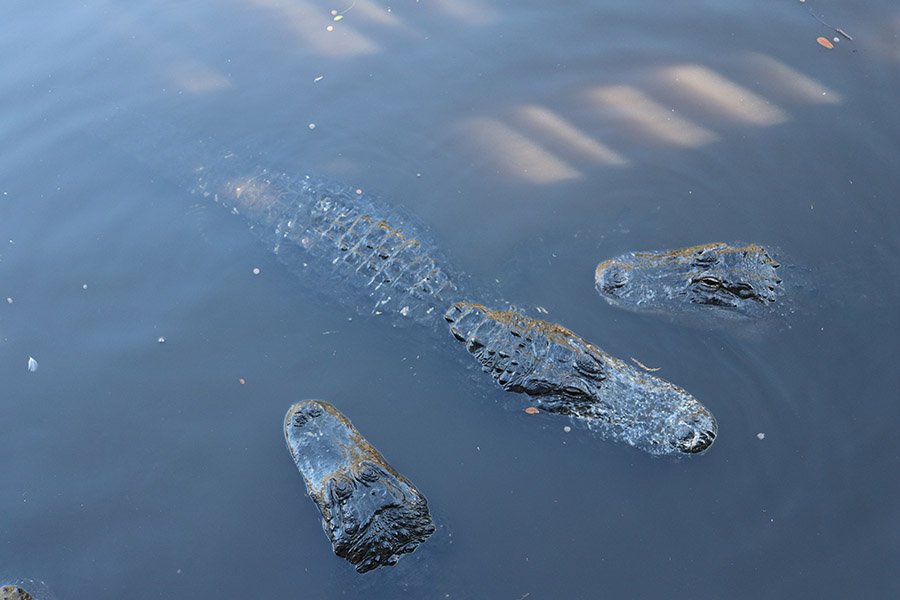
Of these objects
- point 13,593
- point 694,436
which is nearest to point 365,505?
point 694,436

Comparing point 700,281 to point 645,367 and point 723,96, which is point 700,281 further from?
point 723,96

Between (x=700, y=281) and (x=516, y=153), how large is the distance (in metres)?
2.10

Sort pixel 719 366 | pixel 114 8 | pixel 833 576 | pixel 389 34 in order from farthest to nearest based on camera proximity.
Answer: pixel 114 8
pixel 389 34
pixel 719 366
pixel 833 576

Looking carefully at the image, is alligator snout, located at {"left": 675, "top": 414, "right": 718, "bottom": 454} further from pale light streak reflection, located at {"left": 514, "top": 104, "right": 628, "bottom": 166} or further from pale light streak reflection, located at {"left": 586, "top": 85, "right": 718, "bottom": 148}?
pale light streak reflection, located at {"left": 586, "top": 85, "right": 718, "bottom": 148}

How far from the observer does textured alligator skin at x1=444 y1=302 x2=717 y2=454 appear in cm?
518

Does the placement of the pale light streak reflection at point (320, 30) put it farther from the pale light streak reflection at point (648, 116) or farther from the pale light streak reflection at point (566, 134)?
the pale light streak reflection at point (648, 116)

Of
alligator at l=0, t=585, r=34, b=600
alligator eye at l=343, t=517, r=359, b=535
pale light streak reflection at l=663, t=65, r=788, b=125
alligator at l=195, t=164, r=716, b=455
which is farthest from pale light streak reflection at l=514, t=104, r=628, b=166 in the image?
alligator at l=0, t=585, r=34, b=600

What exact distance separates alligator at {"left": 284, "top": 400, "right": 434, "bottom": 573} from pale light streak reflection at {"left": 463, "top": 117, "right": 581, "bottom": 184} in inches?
111

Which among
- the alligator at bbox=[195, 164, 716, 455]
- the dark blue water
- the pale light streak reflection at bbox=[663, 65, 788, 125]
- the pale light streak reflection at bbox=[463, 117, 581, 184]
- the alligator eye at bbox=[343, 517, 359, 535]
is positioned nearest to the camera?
the alligator eye at bbox=[343, 517, 359, 535]

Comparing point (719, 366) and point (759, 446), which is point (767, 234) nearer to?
point (719, 366)

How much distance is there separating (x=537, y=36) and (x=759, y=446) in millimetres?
4474

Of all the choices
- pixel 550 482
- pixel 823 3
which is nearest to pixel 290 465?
pixel 550 482

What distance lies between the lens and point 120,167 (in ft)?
23.7

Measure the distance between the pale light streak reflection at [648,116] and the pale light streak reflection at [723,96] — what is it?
0.31m
